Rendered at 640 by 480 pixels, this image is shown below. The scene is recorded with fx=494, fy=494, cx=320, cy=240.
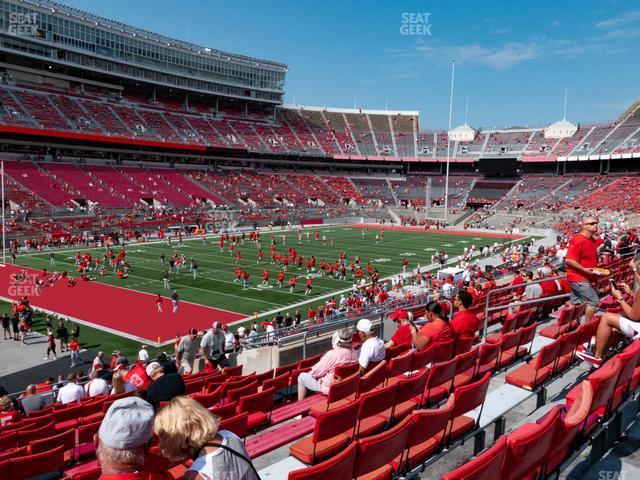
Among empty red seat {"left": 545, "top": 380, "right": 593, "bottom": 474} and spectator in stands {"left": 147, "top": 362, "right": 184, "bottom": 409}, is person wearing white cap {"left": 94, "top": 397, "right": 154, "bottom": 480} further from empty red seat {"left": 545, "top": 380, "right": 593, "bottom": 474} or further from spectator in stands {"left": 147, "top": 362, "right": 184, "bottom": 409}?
empty red seat {"left": 545, "top": 380, "right": 593, "bottom": 474}

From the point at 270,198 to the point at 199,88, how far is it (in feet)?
71.9

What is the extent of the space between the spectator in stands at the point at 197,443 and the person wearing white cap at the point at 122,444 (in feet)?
0.58

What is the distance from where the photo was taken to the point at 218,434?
2361 mm

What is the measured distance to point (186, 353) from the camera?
35.8ft

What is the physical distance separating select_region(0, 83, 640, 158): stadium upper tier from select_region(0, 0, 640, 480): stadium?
0.39 metres

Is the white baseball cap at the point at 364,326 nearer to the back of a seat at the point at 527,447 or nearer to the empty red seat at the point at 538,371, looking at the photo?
the empty red seat at the point at 538,371

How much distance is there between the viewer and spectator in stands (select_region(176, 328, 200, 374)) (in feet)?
35.5

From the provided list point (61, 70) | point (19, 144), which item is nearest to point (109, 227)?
point (19, 144)

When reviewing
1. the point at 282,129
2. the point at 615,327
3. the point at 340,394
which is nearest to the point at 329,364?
the point at 340,394

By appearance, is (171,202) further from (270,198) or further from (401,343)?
(401,343)

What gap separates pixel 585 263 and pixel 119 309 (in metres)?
17.5

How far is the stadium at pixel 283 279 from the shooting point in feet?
12.9

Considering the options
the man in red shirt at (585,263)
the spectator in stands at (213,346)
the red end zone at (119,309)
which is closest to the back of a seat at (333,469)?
the man in red shirt at (585,263)

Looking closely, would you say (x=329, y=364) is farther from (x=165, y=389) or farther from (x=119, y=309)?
(x=119, y=309)
